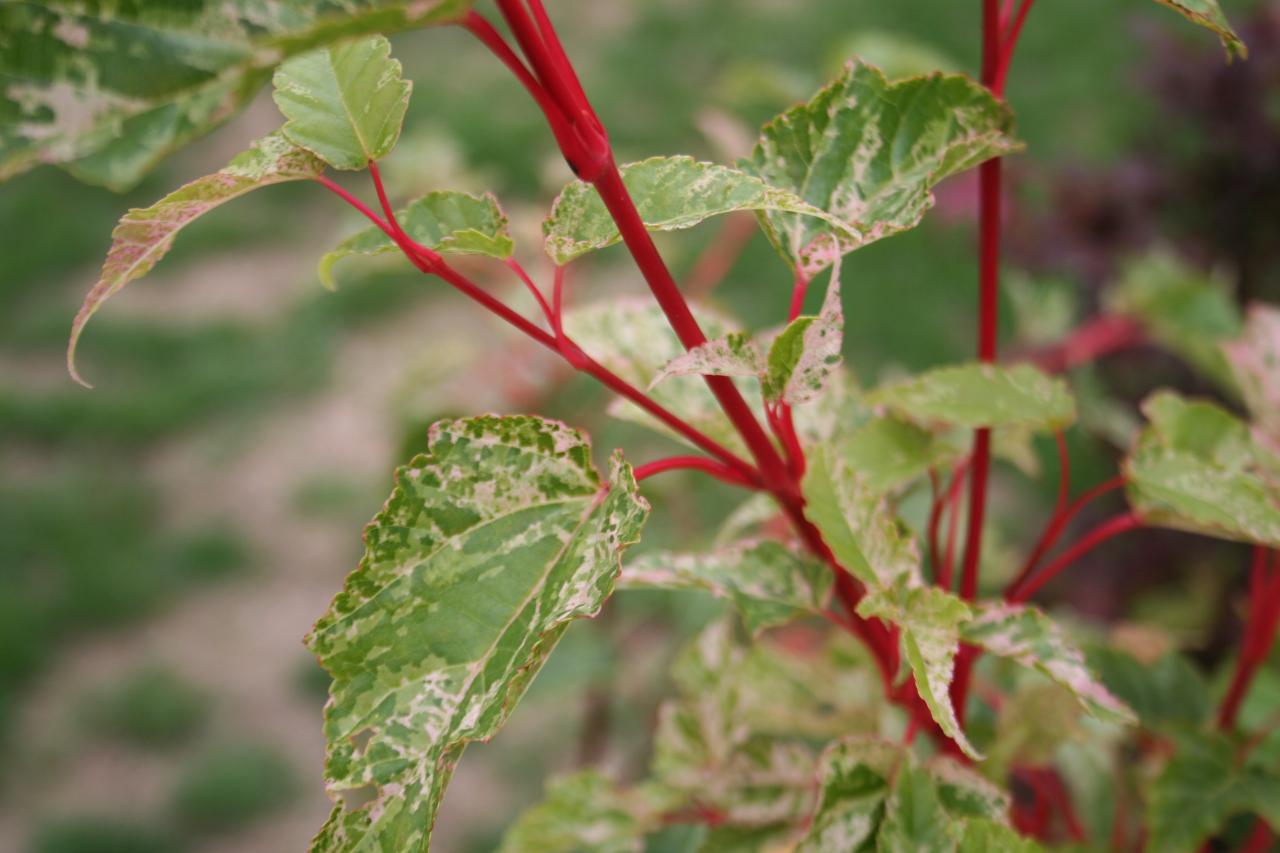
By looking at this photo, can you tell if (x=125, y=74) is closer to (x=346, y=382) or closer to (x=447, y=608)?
(x=447, y=608)

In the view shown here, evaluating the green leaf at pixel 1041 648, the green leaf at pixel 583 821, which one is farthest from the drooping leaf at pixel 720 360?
the green leaf at pixel 583 821

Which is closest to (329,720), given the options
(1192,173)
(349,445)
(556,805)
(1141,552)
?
(556,805)

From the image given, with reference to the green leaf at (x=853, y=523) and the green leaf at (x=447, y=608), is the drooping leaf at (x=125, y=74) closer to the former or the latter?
the green leaf at (x=447, y=608)

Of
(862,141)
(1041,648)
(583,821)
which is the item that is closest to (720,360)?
(862,141)

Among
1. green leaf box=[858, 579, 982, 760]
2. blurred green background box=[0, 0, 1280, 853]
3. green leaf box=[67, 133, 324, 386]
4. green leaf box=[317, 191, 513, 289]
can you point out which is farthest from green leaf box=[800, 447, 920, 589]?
blurred green background box=[0, 0, 1280, 853]

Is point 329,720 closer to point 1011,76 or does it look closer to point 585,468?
point 585,468
